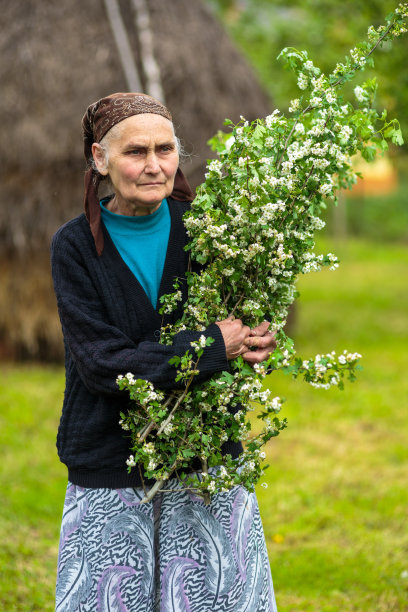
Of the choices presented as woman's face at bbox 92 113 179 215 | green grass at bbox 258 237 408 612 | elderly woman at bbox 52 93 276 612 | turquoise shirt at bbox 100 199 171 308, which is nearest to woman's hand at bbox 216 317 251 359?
elderly woman at bbox 52 93 276 612

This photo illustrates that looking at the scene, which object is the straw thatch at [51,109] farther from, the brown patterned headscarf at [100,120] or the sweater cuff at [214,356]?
the sweater cuff at [214,356]

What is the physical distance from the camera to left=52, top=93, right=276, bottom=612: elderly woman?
210cm

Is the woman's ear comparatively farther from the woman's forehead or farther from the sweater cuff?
the sweater cuff

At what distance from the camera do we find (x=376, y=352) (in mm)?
8094

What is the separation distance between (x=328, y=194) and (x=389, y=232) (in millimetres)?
19254

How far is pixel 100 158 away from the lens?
2.18 m

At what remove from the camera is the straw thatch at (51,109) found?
22.7 feet

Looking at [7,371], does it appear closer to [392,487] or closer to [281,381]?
[281,381]

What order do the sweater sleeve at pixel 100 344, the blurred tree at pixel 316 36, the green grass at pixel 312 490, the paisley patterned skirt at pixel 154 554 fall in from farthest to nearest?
the blurred tree at pixel 316 36 → the green grass at pixel 312 490 → the paisley patterned skirt at pixel 154 554 → the sweater sleeve at pixel 100 344

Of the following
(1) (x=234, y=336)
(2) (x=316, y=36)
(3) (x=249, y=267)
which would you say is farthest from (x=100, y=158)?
(2) (x=316, y=36)

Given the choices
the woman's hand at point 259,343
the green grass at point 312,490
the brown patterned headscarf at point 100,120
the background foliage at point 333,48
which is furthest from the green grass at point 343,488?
the background foliage at point 333,48

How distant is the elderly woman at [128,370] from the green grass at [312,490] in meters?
1.45

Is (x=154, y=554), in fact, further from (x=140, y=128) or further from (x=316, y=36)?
(x=316, y=36)

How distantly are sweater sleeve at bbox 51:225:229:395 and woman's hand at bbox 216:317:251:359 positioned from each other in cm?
2
